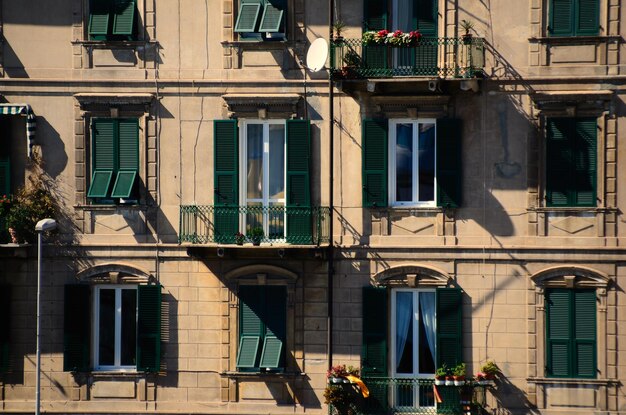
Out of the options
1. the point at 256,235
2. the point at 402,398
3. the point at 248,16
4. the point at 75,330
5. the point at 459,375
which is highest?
the point at 248,16

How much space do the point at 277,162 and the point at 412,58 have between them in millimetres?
4083

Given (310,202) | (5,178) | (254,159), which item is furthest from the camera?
(5,178)

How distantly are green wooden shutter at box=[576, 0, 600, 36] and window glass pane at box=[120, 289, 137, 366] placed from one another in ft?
40.6

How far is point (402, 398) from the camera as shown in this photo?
26.8 metres

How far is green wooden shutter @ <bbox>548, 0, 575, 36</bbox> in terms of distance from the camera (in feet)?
86.3

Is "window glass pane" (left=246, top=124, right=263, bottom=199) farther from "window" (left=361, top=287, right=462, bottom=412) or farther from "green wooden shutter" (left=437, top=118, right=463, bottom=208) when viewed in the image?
"green wooden shutter" (left=437, top=118, right=463, bottom=208)

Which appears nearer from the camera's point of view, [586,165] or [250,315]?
[586,165]

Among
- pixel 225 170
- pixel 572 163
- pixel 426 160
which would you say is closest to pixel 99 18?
pixel 225 170

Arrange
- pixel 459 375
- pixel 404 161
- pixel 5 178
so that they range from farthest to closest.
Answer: pixel 5 178 → pixel 404 161 → pixel 459 375

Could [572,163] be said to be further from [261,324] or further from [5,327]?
[5,327]

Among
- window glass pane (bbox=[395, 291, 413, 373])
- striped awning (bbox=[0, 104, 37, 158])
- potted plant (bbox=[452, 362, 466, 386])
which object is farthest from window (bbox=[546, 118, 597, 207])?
striped awning (bbox=[0, 104, 37, 158])

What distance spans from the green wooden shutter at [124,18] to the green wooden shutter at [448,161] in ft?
25.5

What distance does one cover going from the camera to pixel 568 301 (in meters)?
26.2

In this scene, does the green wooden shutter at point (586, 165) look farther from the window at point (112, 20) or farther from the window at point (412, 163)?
the window at point (112, 20)
